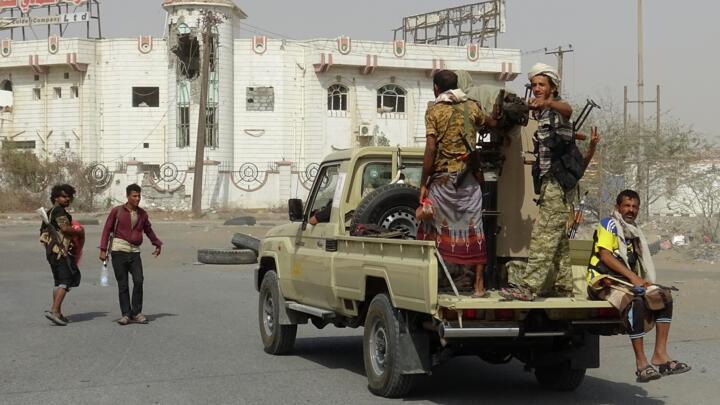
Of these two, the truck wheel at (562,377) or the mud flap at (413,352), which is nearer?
the mud flap at (413,352)

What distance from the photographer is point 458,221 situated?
8227 mm

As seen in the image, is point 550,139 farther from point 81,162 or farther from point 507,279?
point 81,162

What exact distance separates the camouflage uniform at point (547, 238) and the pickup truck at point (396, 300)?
21cm

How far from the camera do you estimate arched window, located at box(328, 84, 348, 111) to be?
62688mm

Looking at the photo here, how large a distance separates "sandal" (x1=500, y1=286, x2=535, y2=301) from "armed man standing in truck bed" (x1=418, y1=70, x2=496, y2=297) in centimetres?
26

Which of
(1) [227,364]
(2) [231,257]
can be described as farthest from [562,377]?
(2) [231,257]

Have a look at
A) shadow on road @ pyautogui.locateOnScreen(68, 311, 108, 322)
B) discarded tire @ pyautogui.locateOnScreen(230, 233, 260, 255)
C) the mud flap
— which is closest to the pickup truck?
the mud flap

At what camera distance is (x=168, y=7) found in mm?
60625

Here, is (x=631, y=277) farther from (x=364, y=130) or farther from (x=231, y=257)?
(x=364, y=130)

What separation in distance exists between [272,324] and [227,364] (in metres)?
0.97

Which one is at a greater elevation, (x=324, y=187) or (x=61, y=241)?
(x=324, y=187)

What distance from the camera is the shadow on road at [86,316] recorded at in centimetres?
1468

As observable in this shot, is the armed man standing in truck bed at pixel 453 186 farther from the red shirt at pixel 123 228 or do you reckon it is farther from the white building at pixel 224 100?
the white building at pixel 224 100

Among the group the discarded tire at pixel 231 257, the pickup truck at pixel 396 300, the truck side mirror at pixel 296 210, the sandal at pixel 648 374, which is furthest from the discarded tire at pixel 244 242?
the sandal at pixel 648 374
